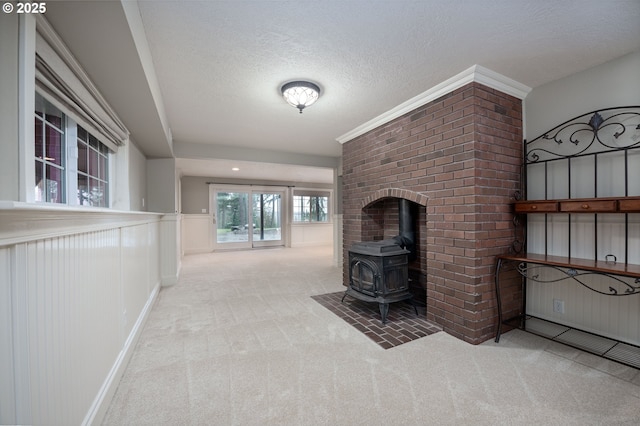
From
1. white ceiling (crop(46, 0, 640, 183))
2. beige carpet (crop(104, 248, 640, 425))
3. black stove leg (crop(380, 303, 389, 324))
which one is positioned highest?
white ceiling (crop(46, 0, 640, 183))

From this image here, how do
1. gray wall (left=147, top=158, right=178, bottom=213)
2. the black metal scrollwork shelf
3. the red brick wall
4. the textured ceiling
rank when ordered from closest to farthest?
the textured ceiling
the black metal scrollwork shelf
the red brick wall
gray wall (left=147, top=158, right=178, bottom=213)

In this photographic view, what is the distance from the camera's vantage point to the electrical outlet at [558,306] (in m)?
2.36

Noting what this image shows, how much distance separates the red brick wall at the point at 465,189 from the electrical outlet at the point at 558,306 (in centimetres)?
58

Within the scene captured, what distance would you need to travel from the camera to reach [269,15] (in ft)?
5.22

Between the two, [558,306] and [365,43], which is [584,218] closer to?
[558,306]

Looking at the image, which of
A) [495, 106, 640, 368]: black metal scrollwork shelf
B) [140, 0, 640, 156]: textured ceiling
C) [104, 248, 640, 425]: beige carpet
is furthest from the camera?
[495, 106, 640, 368]: black metal scrollwork shelf

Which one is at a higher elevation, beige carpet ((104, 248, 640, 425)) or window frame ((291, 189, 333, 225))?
Result: window frame ((291, 189, 333, 225))

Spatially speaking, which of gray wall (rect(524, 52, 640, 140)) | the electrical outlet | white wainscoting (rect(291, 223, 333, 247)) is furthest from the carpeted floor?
white wainscoting (rect(291, 223, 333, 247))

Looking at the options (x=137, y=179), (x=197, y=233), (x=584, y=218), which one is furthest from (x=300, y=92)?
(x=197, y=233)

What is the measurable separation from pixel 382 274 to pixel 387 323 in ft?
1.55

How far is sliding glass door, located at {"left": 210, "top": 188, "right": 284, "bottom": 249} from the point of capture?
7766mm

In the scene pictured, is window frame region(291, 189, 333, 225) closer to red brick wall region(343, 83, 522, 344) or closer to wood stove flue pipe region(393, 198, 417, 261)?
wood stove flue pipe region(393, 198, 417, 261)

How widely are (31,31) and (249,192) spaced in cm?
693

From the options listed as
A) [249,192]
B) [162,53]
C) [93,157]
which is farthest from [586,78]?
[249,192]
